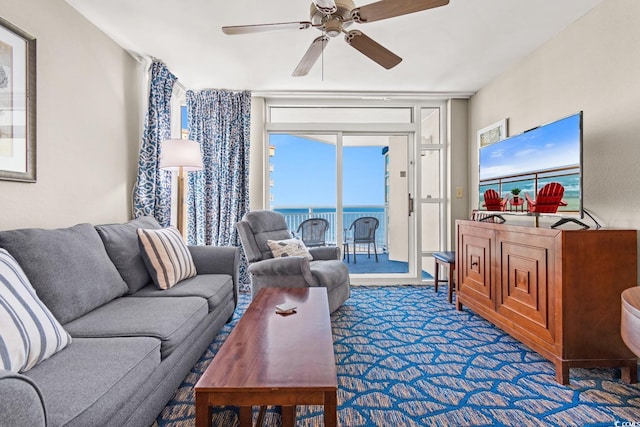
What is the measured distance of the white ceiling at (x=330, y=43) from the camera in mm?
2314

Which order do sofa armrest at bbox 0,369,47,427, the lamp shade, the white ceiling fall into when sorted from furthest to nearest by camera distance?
the lamp shade < the white ceiling < sofa armrest at bbox 0,369,47,427

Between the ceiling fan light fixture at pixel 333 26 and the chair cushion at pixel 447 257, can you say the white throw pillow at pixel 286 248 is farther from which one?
the ceiling fan light fixture at pixel 333 26

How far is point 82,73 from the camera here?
7.72ft

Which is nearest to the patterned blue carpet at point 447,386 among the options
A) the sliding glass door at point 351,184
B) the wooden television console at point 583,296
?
the wooden television console at point 583,296

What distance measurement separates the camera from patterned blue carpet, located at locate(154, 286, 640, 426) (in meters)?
1.55

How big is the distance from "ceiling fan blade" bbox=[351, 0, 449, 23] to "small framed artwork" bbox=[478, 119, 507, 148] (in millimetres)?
2218

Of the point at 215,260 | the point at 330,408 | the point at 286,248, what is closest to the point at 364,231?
the point at 286,248

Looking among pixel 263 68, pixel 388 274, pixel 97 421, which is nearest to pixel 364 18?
pixel 263 68

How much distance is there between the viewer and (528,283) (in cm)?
214

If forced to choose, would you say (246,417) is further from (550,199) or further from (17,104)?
(550,199)

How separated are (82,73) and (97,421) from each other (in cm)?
244

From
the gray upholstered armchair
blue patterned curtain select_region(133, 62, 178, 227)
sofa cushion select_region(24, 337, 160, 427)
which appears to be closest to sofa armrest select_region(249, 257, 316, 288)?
the gray upholstered armchair

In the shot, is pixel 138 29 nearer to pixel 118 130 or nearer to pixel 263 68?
pixel 118 130

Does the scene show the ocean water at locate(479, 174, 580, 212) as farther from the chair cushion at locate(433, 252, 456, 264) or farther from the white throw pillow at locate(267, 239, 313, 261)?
the white throw pillow at locate(267, 239, 313, 261)
